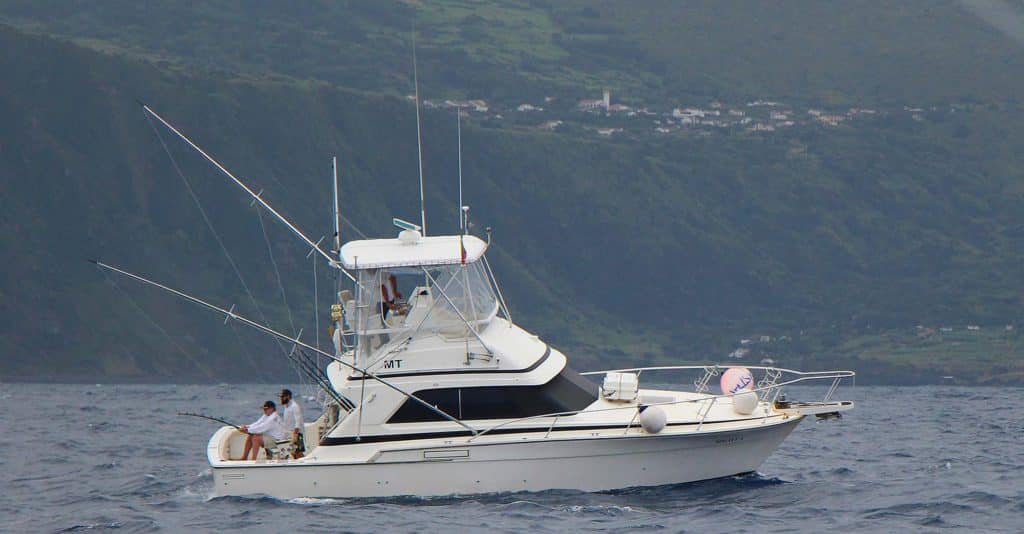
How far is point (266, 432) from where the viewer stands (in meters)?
23.5

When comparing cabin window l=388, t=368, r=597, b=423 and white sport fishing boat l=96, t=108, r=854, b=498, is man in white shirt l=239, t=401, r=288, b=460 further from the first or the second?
cabin window l=388, t=368, r=597, b=423

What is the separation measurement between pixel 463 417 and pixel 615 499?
2.49m

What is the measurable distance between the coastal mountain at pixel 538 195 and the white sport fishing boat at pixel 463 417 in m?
73.0

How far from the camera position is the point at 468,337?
22.5 meters

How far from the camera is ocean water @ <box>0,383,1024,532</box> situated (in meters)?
20.1

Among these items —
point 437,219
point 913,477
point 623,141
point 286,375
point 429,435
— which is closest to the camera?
point 429,435

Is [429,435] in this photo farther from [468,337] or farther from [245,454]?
[245,454]

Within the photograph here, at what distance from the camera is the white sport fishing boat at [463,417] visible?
2175 centimetres

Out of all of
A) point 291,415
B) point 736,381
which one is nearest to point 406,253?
point 291,415

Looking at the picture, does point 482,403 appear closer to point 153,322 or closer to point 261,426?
point 261,426

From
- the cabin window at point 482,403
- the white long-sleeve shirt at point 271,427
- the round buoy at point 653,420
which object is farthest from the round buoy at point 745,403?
the white long-sleeve shirt at point 271,427

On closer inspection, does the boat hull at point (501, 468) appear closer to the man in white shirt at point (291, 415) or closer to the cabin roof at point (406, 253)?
the man in white shirt at point (291, 415)

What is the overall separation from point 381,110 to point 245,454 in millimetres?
122208

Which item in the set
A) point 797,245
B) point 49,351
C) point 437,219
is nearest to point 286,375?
point 49,351
